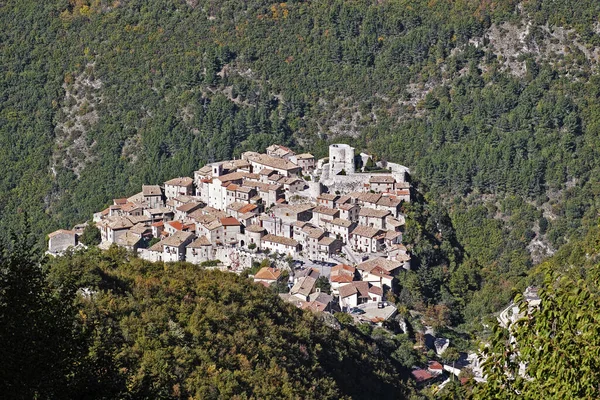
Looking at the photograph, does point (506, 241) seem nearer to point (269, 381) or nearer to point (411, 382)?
point (411, 382)

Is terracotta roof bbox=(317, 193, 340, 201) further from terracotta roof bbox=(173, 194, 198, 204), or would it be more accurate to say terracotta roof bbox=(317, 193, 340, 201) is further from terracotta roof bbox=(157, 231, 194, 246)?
terracotta roof bbox=(173, 194, 198, 204)

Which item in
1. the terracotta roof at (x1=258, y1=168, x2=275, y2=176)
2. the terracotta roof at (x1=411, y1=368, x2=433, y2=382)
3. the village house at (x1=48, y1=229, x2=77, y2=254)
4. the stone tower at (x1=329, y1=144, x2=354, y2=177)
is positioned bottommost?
the village house at (x1=48, y1=229, x2=77, y2=254)

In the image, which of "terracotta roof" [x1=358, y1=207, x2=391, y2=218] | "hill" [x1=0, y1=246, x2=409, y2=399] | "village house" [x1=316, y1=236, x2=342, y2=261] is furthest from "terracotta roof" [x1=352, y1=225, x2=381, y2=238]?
"hill" [x1=0, y1=246, x2=409, y2=399]

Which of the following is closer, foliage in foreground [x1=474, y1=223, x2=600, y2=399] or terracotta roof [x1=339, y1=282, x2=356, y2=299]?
foliage in foreground [x1=474, y1=223, x2=600, y2=399]

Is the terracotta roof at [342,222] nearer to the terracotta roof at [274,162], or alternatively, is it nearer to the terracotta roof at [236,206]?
the terracotta roof at [236,206]

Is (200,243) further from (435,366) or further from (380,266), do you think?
(435,366)

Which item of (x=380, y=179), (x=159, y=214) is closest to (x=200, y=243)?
(x=159, y=214)
